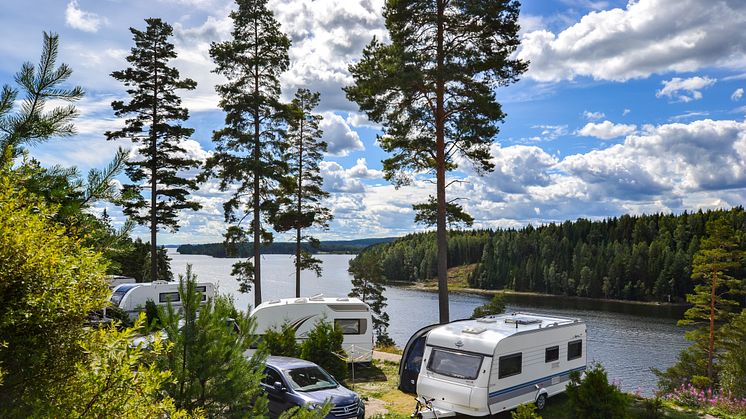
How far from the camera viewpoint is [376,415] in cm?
1323

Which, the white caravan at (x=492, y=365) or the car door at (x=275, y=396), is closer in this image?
the car door at (x=275, y=396)

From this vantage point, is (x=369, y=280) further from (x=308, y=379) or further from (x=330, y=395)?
(x=330, y=395)

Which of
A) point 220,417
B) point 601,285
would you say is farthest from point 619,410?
point 601,285

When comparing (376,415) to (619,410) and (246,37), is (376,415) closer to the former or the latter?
(619,410)

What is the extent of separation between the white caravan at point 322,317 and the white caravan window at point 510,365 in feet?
24.9

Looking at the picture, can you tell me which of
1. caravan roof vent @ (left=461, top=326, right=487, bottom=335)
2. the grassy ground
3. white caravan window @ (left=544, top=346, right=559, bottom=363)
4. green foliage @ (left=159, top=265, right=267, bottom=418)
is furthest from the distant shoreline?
green foliage @ (left=159, top=265, right=267, bottom=418)

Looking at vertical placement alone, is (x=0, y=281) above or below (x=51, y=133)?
below

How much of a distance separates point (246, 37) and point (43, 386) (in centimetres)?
2382

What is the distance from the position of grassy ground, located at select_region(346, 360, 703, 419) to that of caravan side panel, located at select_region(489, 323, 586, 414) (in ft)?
1.79

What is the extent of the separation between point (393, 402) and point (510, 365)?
3735mm

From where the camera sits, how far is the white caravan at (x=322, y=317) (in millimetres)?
19844

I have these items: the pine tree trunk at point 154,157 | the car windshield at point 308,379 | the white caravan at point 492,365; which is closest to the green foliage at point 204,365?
the car windshield at point 308,379

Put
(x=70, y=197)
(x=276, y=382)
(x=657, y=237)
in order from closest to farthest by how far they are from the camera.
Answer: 1. (x=70, y=197)
2. (x=276, y=382)
3. (x=657, y=237)

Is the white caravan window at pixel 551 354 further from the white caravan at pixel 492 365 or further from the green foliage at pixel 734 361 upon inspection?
the green foliage at pixel 734 361
